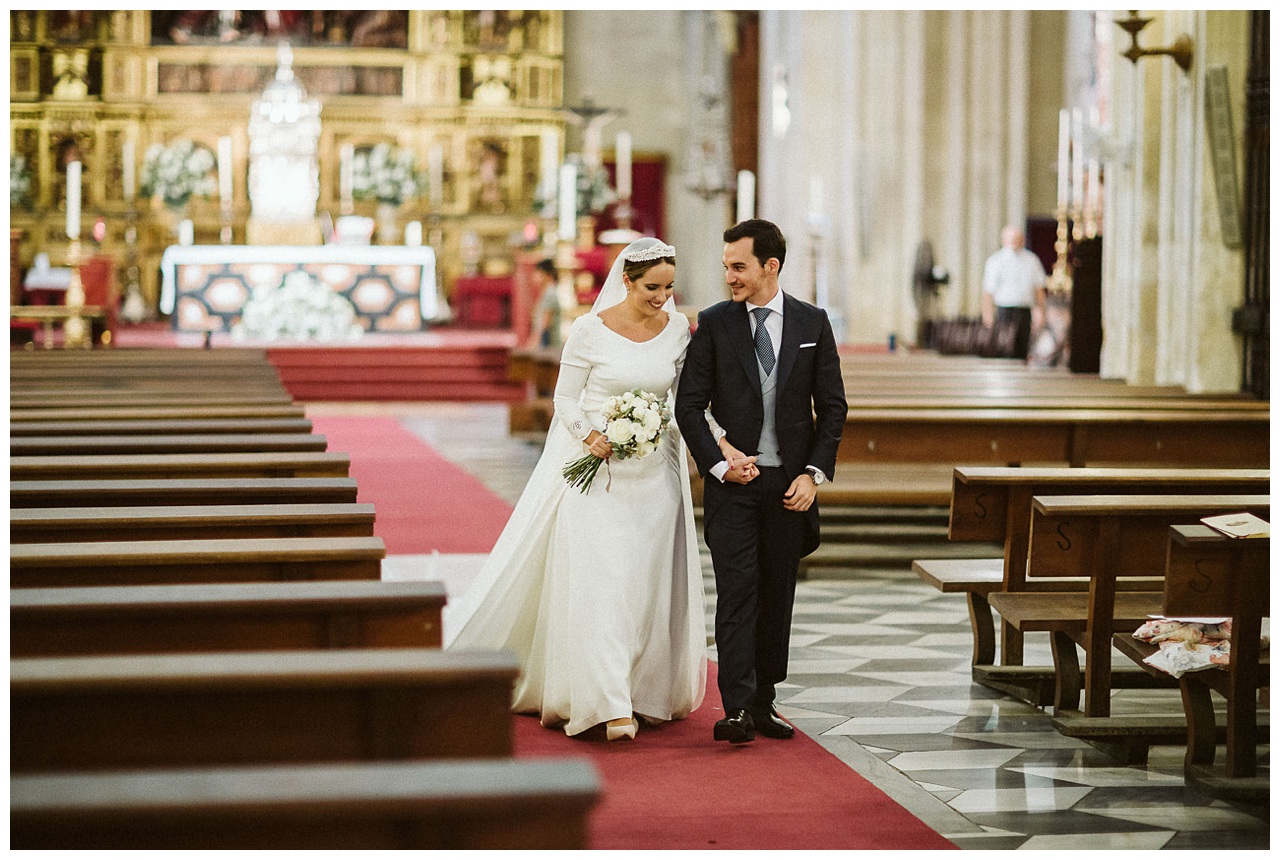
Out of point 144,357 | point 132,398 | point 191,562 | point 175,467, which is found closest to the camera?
point 191,562

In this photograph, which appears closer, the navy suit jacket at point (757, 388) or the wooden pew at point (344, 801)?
the wooden pew at point (344, 801)

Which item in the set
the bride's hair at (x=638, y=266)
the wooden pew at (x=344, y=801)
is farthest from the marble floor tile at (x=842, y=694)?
the wooden pew at (x=344, y=801)

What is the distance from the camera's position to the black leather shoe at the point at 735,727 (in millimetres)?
4219

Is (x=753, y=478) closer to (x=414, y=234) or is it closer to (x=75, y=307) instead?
(x=75, y=307)

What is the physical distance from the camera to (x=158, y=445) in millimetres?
5543

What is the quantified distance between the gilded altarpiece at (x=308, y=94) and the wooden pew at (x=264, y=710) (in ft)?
66.6

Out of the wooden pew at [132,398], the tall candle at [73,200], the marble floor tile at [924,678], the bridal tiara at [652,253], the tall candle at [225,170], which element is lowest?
the marble floor tile at [924,678]

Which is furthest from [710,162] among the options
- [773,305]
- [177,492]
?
[177,492]

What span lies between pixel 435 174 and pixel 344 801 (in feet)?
68.1

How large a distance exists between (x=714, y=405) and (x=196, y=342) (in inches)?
574

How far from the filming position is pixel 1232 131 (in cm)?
865

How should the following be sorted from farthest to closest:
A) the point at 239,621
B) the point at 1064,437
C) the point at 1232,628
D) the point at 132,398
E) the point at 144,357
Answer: the point at 144,357, the point at 132,398, the point at 1064,437, the point at 1232,628, the point at 239,621

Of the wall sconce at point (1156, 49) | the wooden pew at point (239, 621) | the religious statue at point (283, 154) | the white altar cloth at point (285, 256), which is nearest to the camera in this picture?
the wooden pew at point (239, 621)

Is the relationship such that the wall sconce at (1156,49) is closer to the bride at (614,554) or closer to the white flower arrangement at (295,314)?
the bride at (614,554)
